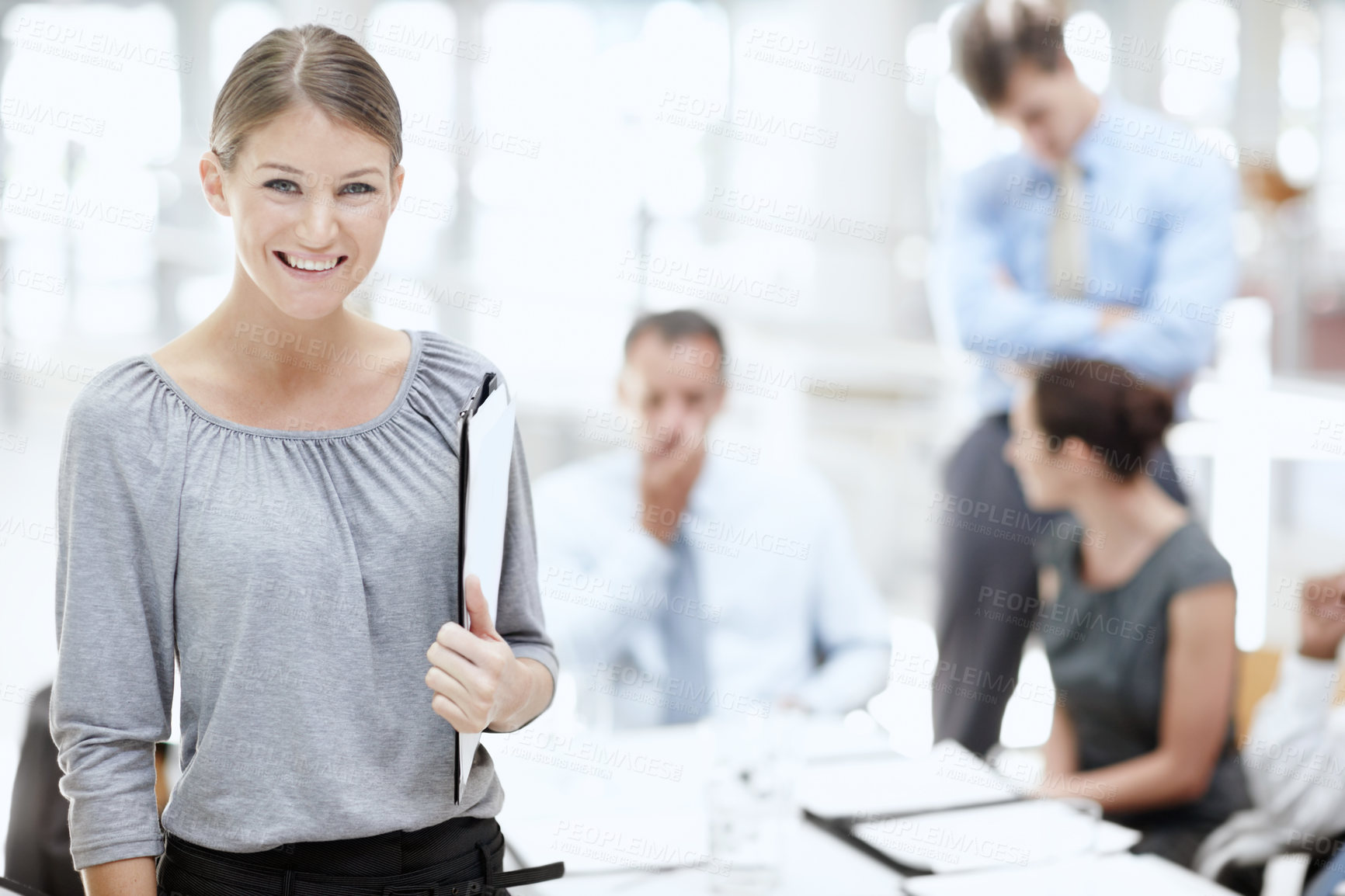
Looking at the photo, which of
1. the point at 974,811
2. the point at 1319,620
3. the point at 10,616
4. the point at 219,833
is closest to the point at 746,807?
the point at 974,811

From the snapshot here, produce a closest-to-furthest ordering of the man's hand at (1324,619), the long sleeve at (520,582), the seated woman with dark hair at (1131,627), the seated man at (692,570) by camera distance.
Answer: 1. the long sleeve at (520,582)
2. the man's hand at (1324,619)
3. the seated woman with dark hair at (1131,627)
4. the seated man at (692,570)

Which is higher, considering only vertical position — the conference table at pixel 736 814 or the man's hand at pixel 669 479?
the man's hand at pixel 669 479

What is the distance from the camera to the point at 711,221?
5.28 metres

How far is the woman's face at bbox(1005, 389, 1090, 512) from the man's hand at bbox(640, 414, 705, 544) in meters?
0.65

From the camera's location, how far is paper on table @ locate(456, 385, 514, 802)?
0.80 metres

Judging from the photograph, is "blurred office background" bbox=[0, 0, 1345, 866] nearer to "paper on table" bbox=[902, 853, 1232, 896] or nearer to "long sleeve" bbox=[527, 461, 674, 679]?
"long sleeve" bbox=[527, 461, 674, 679]

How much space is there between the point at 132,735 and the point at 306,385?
286mm

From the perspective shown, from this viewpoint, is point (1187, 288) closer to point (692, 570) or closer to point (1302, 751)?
point (1302, 751)

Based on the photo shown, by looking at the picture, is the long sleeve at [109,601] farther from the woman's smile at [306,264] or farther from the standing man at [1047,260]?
the standing man at [1047,260]

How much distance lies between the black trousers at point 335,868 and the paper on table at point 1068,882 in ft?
1.66

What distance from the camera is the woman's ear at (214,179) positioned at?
2.82 feet

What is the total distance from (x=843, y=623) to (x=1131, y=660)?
0.55 metres

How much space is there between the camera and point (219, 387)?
87cm

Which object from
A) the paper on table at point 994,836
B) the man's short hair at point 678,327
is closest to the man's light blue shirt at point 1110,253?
the man's short hair at point 678,327
